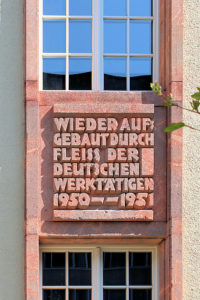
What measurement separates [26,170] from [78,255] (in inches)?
47.1

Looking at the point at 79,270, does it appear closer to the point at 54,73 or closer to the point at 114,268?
the point at 114,268

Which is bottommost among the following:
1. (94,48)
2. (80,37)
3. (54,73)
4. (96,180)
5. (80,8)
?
(96,180)

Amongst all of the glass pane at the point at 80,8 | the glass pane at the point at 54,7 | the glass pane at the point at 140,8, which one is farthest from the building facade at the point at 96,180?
the glass pane at the point at 80,8

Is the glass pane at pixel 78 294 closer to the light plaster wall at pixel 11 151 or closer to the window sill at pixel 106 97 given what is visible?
the light plaster wall at pixel 11 151

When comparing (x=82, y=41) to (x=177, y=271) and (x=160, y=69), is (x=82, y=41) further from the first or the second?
(x=177, y=271)

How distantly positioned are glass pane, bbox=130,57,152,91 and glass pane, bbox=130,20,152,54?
109 mm

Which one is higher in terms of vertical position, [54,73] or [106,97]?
[54,73]

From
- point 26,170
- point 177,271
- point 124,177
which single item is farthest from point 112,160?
point 177,271

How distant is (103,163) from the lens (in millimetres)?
7223

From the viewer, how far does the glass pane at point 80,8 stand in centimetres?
761

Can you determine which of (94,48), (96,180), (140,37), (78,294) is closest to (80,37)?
(94,48)

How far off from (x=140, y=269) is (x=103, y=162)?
1360 millimetres

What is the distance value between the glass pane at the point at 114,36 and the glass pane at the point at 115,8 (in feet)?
0.33

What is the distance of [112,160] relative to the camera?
7.20 meters
